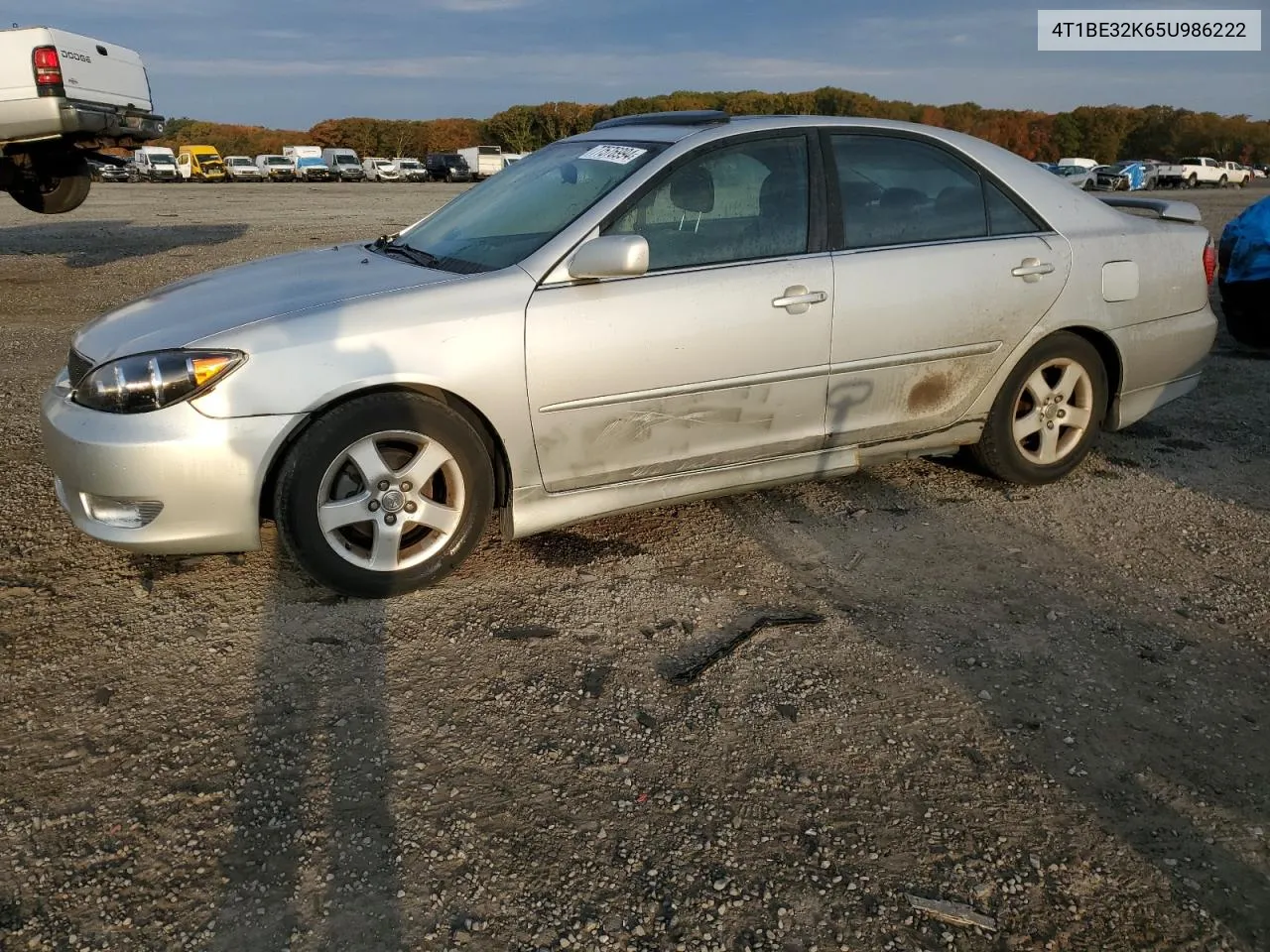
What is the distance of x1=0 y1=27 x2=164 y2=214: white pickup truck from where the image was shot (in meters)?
9.56

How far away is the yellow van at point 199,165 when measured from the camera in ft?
152

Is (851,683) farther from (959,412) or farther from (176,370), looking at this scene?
(176,370)

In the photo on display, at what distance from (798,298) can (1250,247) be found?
5402 mm

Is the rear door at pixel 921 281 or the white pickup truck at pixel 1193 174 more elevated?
the white pickup truck at pixel 1193 174

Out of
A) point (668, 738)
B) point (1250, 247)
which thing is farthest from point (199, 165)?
point (668, 738)

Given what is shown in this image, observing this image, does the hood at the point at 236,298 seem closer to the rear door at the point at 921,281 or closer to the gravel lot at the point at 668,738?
the gravel lot at the point at 668,738

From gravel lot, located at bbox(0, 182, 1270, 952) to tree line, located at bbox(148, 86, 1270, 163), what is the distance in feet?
217

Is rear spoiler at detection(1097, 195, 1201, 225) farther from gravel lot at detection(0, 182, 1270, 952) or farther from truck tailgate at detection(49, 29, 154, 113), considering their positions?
truck tailgate at detection(49, 29, 154, 113)

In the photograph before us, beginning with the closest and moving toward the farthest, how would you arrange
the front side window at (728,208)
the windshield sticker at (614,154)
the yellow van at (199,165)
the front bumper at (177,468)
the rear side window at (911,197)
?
the front bumper at (177,468) < the front side window at (728,208) < the windshield sticker at (614,154) < the rear side window at (911,197) < the yellow van at (199,165)

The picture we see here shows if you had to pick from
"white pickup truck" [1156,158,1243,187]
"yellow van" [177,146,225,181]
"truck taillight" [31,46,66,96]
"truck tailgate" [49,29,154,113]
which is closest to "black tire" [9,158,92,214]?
"truck tailgate" [49,29,154,113]

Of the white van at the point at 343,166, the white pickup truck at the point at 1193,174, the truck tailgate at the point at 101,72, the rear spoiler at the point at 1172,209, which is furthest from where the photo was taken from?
the white van at the point at 343,166

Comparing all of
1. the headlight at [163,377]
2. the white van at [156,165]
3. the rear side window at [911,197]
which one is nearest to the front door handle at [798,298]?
the rear side window at [911,197]

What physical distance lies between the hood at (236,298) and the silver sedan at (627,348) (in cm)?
2

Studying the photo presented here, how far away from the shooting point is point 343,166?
51250 millimetres
